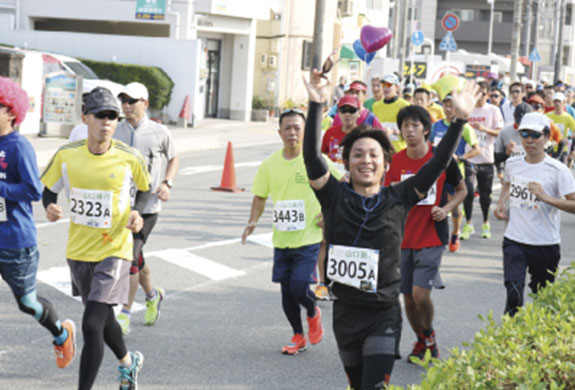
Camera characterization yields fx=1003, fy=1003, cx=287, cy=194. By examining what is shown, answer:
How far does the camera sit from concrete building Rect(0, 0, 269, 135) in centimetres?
3077

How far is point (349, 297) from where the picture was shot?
5031mm

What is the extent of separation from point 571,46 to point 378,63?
5934 centimetres

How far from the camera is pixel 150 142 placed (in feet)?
24.6

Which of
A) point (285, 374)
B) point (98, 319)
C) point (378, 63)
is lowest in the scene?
point (285, 374)

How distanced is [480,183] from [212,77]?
23.5 metres

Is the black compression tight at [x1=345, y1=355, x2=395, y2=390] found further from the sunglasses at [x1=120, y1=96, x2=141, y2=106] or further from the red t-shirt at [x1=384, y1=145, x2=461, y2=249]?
the sunglasses at [x1=120, y1=96, x2=141, y2=106]

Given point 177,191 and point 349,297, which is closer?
point 349,297

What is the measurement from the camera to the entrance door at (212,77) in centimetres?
3559

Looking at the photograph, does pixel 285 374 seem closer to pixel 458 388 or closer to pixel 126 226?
pixel 126 226

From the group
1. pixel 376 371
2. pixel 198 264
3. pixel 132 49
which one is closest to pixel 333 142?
pixel 198 264

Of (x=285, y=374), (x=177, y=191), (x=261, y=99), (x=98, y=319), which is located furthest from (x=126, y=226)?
(x=261, y=99)

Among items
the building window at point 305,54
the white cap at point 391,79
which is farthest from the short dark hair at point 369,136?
the building window at point 305,54

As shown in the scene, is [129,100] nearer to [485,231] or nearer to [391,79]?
[391,79]

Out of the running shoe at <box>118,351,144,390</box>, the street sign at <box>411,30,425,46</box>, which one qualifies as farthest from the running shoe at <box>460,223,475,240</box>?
the street sign at <box>411,30,425,46</box>
